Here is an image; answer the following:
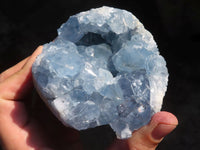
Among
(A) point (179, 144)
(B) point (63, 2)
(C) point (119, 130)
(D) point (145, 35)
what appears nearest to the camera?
(C) point (119, 130)

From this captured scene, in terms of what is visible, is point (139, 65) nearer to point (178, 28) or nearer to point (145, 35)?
point (145, 35)

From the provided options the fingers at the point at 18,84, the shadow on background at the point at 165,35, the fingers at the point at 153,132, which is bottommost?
the shadow on background at the point at 165,35

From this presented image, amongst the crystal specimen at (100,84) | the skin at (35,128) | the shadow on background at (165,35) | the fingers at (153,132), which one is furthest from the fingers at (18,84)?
the shadow on background at (165,35)

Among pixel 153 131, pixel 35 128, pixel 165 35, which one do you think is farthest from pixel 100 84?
pixel 165 35

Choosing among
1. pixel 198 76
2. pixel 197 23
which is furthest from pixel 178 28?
pixel 198 76

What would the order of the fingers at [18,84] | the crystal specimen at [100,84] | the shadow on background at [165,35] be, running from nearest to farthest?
the crystal specimen at [100,84] → the fingers at [18,84] → the shadow on background at [165,35]

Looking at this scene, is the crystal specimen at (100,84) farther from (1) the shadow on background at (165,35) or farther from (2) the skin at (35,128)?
(1) the shadow on background at (165,35)
